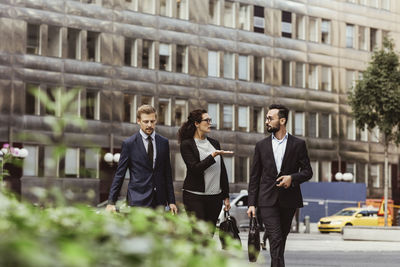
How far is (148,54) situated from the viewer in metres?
54.8

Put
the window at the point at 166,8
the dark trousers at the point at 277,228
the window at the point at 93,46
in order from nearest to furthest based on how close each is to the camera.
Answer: the dark trousers at the point at 277,228 → the window at the point at 93,46 → the window at the point at 166,8

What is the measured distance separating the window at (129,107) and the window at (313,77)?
1449 cm

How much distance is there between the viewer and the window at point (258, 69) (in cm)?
6059

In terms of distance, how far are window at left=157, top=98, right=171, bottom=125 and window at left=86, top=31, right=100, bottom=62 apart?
5.20m

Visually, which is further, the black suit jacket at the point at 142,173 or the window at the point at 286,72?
the window at the point at 286,72

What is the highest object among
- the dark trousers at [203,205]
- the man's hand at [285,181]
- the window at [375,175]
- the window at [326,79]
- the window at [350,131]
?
the window at [326,79]

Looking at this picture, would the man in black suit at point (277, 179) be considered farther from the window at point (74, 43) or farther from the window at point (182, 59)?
the window at point (182, 59)

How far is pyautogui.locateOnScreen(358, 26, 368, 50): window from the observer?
66.2m

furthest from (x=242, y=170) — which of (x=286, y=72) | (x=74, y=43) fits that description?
(x=74, y=43)

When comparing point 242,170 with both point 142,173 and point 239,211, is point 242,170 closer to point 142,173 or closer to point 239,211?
point 239,211

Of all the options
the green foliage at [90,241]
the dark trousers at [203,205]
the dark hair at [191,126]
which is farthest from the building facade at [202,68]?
the green foliage at [90,241]

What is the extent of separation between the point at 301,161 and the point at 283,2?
172ft

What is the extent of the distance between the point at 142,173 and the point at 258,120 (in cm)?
5116

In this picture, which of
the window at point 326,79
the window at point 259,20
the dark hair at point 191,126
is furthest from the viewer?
the window at point 326,79
